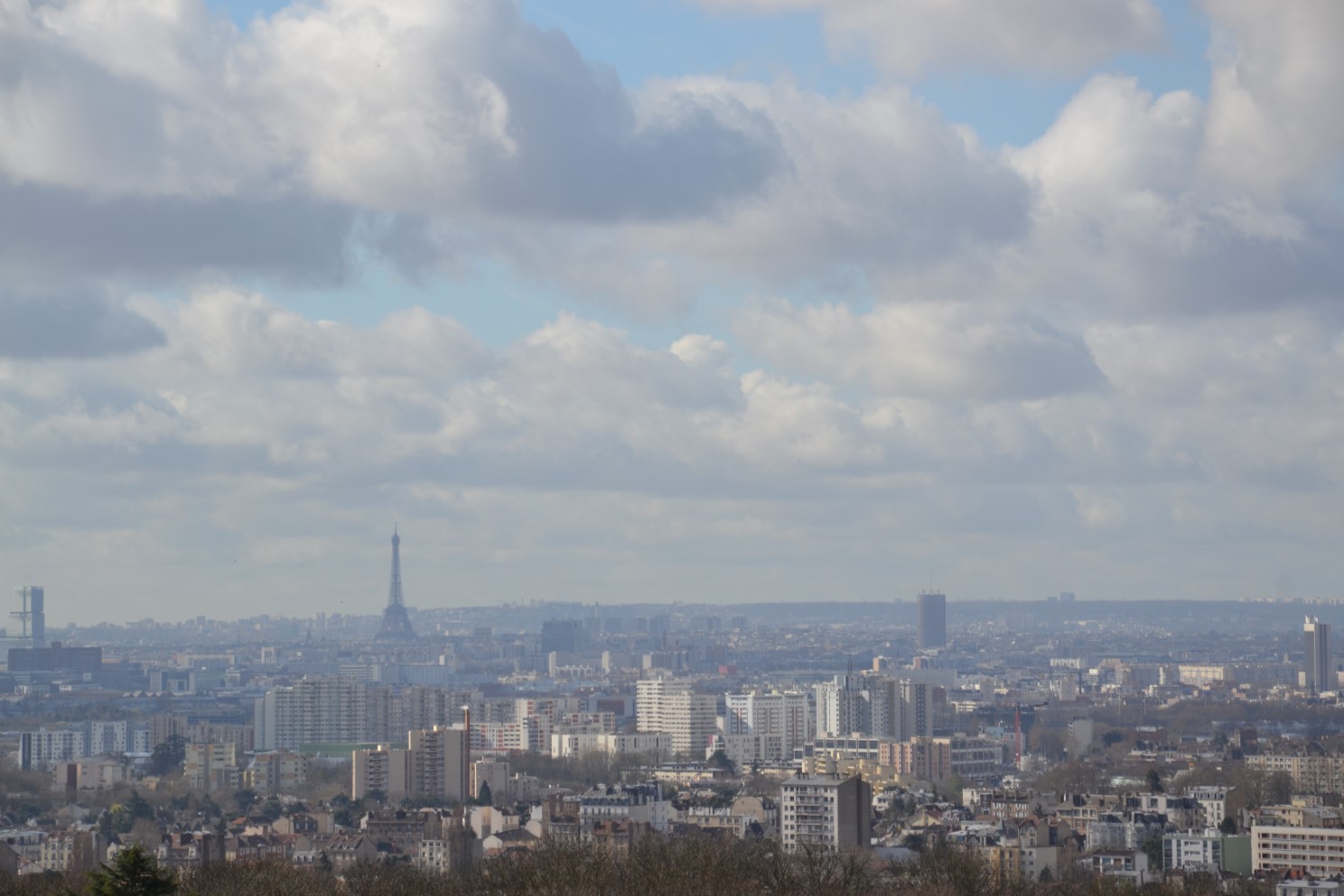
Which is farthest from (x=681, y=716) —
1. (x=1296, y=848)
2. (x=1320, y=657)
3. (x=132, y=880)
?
(x=132, y=880)

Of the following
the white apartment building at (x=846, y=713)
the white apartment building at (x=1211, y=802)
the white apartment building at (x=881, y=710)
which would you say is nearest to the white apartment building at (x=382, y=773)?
the white apartment building at (x=1211, y=802)

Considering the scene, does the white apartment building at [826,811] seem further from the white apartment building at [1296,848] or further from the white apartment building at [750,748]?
the white apartment building at [750,748]

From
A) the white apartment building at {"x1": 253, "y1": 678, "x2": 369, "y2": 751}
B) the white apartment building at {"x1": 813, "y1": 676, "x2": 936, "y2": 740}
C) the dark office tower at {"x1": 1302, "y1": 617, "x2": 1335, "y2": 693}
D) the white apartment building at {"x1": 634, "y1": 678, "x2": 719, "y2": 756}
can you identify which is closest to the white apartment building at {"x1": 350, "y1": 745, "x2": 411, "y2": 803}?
the white apartment building at {"x1": 634, "y1": 678, "x2": 719, "y2": 756}

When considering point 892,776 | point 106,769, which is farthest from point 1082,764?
point 106,769

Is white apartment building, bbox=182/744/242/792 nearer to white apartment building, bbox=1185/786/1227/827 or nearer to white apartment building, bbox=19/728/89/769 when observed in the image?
white apartment building, bbox=19/728/89/769

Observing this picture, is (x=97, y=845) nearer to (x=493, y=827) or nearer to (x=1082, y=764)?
(x=493, y=827)
